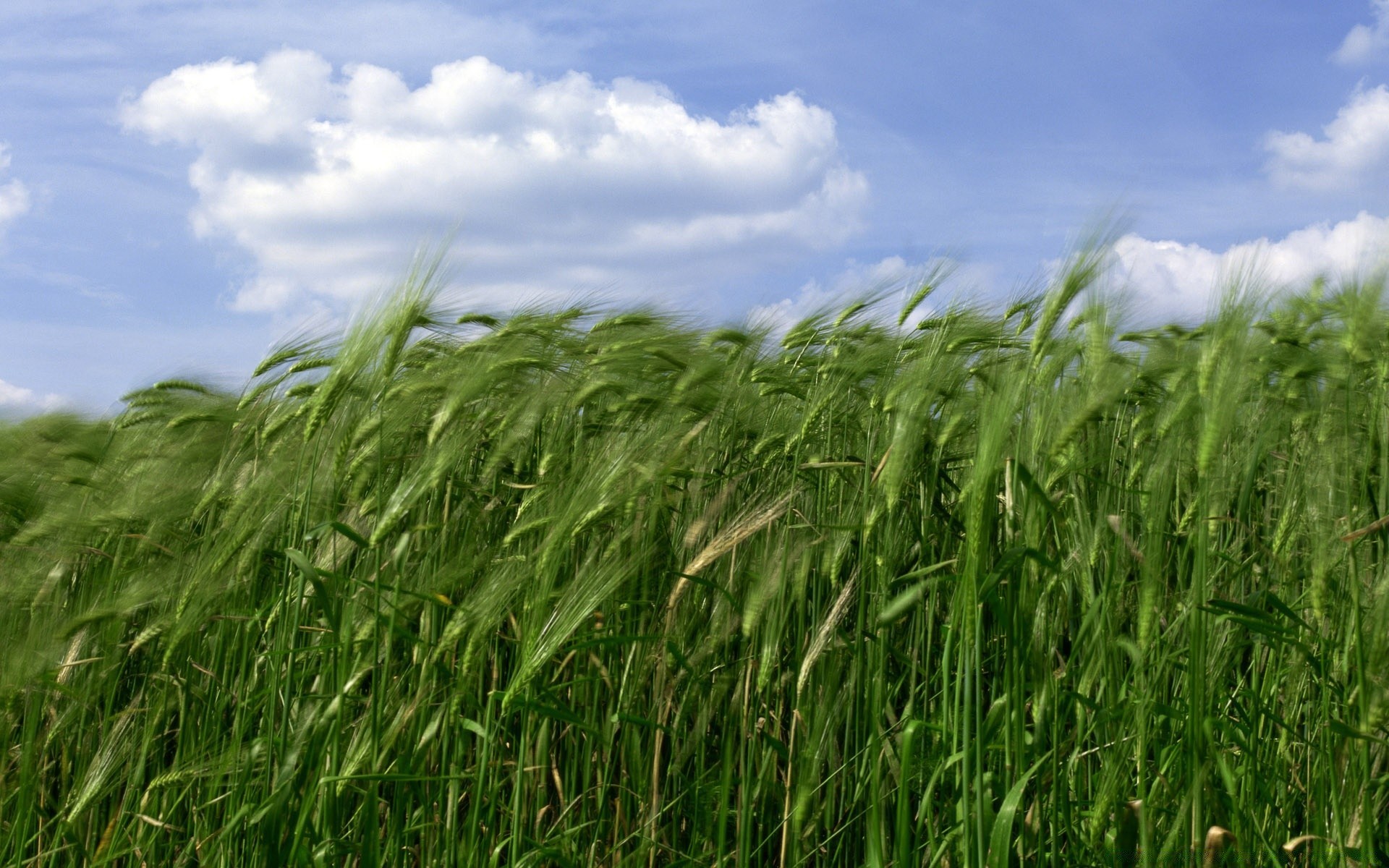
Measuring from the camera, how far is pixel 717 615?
1847 millimetres

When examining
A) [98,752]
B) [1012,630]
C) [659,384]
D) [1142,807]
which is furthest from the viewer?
[659,384]

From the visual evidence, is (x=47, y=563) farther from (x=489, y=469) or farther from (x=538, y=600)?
(x=538, y=600)

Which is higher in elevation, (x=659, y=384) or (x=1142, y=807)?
(x=659, y=384)

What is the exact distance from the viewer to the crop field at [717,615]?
152cm

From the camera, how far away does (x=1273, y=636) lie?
5.16 feet

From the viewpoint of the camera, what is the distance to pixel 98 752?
6.31 feet

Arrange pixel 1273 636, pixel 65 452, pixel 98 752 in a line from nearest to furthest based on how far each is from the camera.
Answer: pixel 1273 636, pixel 98 752, pixel 65 452

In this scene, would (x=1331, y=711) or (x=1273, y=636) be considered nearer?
(x=1273, y=636)

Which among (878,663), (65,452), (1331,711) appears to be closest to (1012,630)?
(878,663)

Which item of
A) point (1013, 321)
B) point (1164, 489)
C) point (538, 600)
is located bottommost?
point (538, 600)

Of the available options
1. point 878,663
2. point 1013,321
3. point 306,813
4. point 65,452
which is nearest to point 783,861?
point 878,663

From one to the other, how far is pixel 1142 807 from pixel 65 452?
2.36m

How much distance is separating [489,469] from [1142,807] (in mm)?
1227

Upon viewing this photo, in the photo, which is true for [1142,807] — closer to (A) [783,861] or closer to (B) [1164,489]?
(B) [1164,489]
